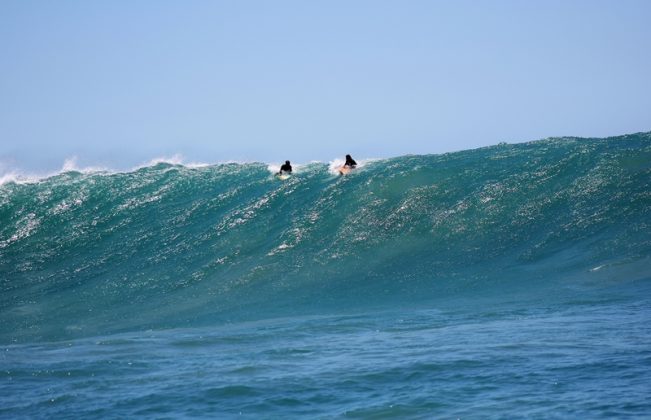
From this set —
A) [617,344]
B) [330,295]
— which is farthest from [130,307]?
[617,344]

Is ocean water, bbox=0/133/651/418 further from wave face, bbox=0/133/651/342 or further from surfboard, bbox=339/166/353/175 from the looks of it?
surfboard, bbox=339/166/353/175

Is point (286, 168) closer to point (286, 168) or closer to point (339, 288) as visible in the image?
point (286, 168)

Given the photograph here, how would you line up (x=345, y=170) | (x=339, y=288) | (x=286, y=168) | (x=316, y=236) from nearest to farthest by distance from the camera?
(x=339, y=288) < (x=316, y=236) < (x=345, y=170) < (x=286, y=168)

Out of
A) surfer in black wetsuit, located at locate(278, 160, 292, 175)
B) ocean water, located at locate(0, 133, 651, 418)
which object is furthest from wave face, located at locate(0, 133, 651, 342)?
surfer in black wetsuit, located at locate(278, 160, 292, 175)

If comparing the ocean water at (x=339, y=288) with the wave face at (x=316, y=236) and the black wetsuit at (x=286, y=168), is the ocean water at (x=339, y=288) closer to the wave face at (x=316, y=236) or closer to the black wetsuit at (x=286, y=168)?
the wave face at (x=316, y=236)

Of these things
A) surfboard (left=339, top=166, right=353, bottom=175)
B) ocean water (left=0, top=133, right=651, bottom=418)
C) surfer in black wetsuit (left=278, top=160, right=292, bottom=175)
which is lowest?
ocean water (left=0, top=133, right=651, bottom=418)

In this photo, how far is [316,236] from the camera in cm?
2120

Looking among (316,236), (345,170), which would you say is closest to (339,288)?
(316,236)

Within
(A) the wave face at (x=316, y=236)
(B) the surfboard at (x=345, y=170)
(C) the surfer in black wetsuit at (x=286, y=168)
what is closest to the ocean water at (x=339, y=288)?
(A) the wave face at (x=316, y=236)

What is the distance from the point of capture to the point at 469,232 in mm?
20453

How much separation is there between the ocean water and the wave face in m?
0.07

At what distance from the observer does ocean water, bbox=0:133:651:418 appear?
998 cm

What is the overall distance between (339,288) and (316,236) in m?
3.20

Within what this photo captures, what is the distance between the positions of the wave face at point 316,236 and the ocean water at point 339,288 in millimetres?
69
